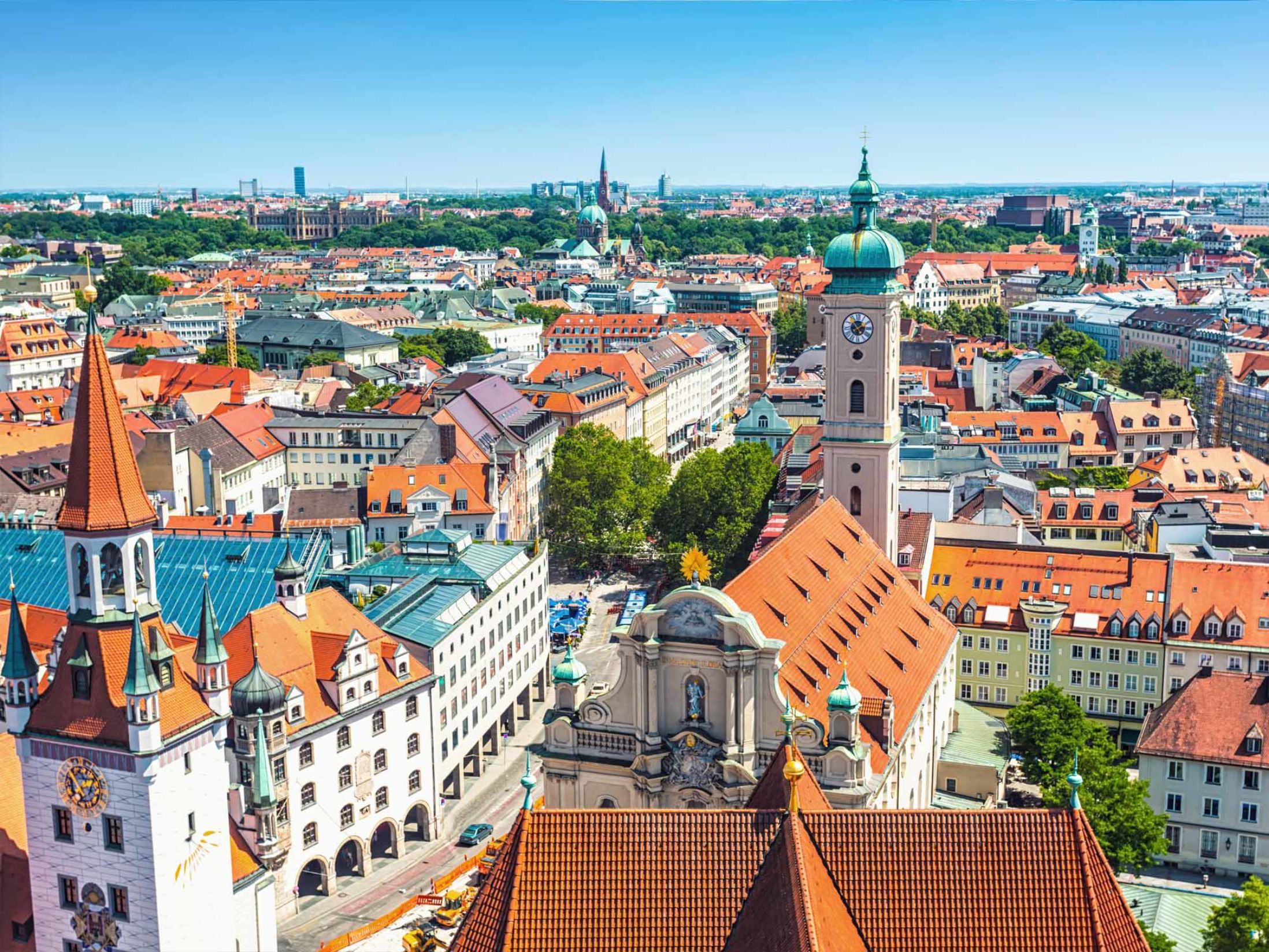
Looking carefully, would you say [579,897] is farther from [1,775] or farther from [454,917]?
[454,917]

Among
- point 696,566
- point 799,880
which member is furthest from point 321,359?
point 799,880

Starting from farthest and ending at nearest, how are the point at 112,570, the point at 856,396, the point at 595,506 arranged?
the point at 595,506
the point at 856,396
the point at 112,570

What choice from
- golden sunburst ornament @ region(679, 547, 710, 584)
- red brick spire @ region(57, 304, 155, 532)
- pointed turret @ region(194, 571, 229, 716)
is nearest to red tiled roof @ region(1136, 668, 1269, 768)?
golden sunburst ornament @ region(679, 547, 710, 584)

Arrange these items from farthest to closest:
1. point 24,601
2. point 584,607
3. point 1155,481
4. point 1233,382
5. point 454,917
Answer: point 1233,382
point 1155,481
point 584,607
point 24,601
point 454,917

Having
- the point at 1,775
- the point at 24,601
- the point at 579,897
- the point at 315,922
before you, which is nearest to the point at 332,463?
the point at 24,601

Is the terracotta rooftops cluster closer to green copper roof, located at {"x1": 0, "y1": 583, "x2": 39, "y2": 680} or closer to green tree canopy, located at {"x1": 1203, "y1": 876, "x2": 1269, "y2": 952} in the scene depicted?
green copper roof, located at {"x1": 0, "y1": 583, "x2": 39, "y2": 680}

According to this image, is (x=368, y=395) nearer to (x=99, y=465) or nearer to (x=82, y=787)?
(x=99, y=465)

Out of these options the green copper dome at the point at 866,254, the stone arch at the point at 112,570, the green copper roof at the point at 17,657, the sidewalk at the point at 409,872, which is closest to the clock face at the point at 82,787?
the green copper roof at the point at 17,657
